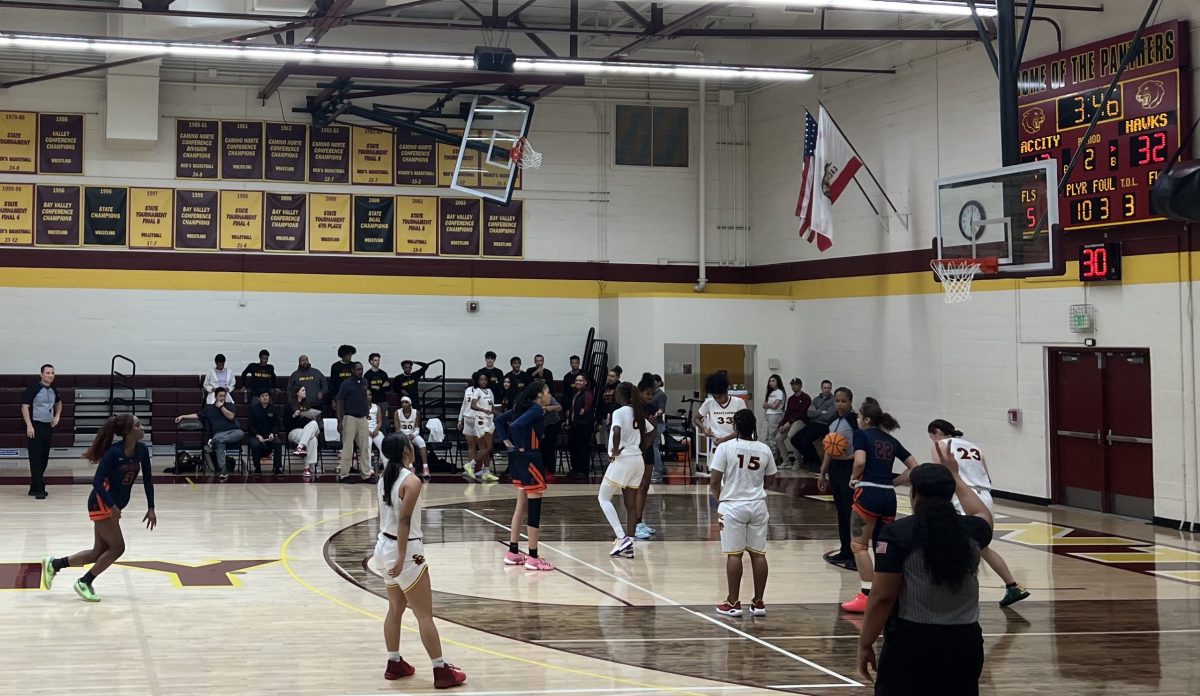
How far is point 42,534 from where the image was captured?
13242 millimetres

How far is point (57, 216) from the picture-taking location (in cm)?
2192

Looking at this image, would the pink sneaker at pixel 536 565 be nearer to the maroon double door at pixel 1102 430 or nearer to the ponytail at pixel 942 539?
the ponytail at pixel 942 539

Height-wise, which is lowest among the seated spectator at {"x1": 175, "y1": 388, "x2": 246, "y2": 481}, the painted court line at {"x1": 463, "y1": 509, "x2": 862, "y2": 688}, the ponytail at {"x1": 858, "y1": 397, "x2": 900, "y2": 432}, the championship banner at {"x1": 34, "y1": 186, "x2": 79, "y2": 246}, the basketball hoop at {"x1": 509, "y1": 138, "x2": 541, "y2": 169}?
the painted court line at {"x1": 463, "y1": 509, "x2": 862, "y2": 688}

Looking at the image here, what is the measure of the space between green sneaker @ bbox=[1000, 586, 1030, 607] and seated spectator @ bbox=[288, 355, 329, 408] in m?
13.8

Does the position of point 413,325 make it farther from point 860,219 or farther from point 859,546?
point 859,546

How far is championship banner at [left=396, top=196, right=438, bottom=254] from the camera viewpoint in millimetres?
23547

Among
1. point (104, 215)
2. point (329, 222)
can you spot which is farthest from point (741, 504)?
point (104, 215)

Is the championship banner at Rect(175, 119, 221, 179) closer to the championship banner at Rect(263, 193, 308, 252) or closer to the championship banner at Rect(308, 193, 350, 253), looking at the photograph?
the championship banner at Rect(263, 193, 308, 252)

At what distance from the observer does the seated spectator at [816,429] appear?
21.1 metres

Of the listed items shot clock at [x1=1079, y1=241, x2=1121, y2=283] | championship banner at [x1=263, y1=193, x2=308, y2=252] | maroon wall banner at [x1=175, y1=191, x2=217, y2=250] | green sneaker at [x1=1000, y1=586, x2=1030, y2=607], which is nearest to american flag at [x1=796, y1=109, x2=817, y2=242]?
shot clock at [x1=1079, y1=241, x2=1121, y2=283]

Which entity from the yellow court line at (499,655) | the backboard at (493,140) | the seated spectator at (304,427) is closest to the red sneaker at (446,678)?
the yellow court line at (499,655)

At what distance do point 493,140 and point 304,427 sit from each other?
6145 millimetres

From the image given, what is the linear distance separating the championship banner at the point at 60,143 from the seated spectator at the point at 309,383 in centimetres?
560

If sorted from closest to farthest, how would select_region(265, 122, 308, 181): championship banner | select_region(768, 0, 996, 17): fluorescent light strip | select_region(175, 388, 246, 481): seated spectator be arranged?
1. select_region(768, 0, 996, 17): fluorescent light strip
2. select_region(175, 388, 246, 481): seated spectator
3. select_region(265, 122, 308, 181): championship banner
